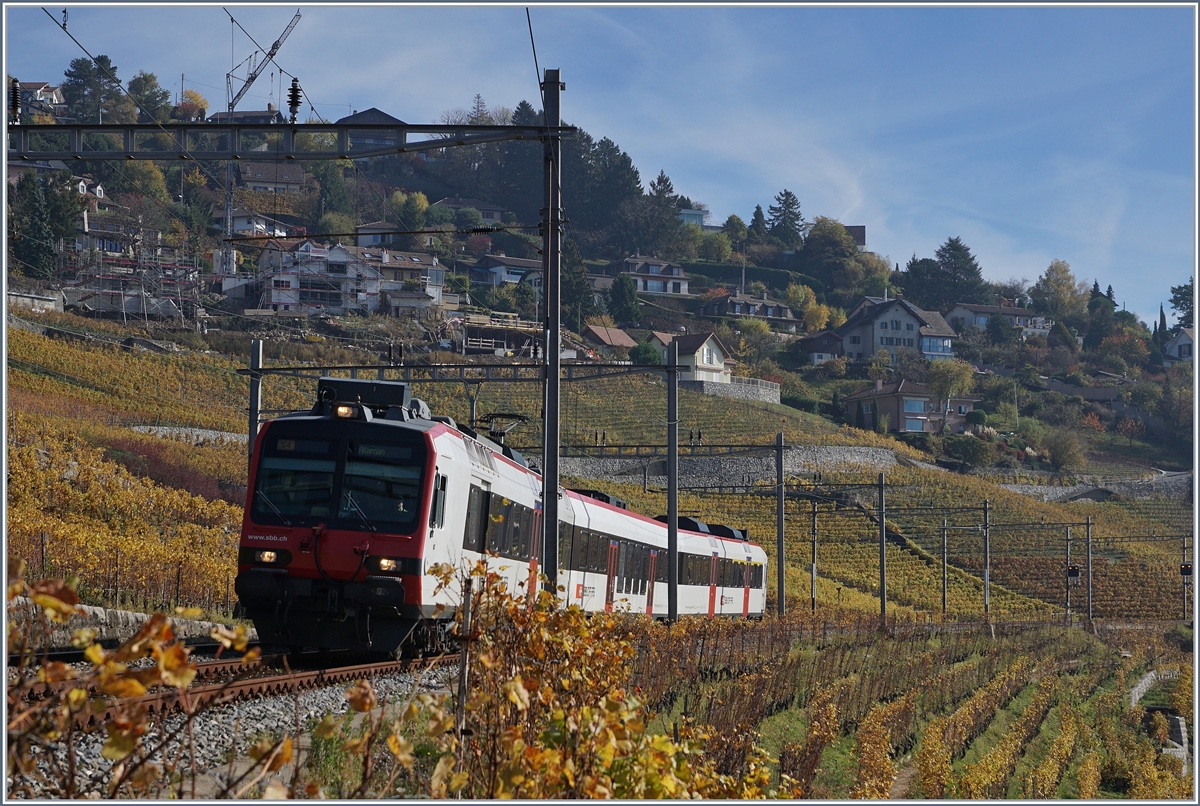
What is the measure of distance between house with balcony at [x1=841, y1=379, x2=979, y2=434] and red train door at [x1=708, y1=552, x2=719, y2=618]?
8425 cm

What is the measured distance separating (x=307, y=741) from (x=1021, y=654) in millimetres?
26778

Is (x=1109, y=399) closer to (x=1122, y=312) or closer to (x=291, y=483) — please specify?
(x=1122, y=312)

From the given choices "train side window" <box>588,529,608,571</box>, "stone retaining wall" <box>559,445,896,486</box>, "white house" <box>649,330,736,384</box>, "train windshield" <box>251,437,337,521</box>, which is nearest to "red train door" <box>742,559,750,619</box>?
"train side window" <box>588,529,608,571</box>

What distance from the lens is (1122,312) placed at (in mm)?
176000

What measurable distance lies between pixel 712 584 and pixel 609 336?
3643 inches

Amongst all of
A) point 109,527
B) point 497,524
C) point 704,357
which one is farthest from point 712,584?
point 704,357

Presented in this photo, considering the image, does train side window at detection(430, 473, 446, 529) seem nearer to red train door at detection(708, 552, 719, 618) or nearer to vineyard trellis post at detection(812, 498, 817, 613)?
red train door at detection(708, 552, 719, 618)

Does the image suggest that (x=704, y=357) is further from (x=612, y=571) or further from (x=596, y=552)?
(x=596, y=552)

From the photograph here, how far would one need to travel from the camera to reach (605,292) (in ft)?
474

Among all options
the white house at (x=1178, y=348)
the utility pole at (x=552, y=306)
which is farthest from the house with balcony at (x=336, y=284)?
the white house at (x=1178, y=348)

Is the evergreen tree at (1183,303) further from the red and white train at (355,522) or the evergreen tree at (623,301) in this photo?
the red and white train at (355,522)

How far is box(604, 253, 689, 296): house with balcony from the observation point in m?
158

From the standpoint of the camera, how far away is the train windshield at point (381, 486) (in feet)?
42.5

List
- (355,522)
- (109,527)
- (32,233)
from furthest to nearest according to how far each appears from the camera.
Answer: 1. (32,233)
2. (109,527)
3. (355,522)
